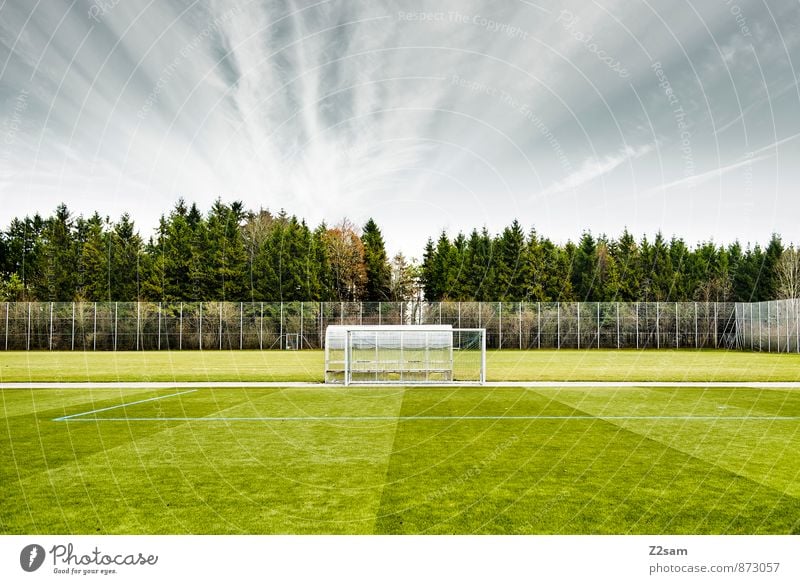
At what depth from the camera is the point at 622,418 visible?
14242 millimetres

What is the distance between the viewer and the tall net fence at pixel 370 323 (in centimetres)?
5269

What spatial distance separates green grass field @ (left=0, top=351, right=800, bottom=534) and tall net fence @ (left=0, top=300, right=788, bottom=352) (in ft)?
119

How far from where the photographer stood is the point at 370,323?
55031mm

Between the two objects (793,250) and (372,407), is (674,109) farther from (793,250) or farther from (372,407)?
(793,250)

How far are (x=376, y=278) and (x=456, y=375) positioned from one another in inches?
1877

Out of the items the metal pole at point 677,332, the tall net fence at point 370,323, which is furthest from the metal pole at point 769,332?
the metal pole at point 677,332

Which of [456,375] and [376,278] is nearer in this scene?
[456,375]

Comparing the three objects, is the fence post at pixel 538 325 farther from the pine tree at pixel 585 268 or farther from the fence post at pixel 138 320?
the fence post at pixel 138 320

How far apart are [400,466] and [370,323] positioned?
4582 centimetres

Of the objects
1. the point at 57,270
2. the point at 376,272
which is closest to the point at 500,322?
the point at 376,272

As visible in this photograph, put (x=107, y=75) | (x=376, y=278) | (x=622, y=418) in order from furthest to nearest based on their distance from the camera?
(x=376, y=278)
(x=622, y=418)
(x=107, y=75)

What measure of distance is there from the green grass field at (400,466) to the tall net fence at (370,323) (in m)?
36.4
